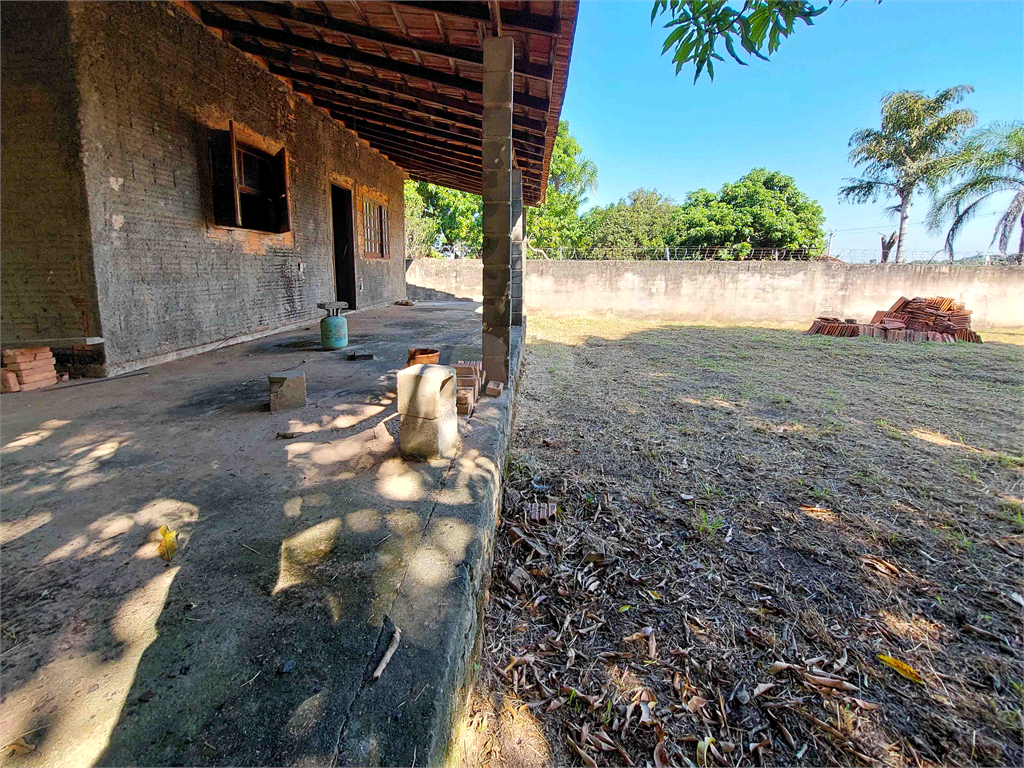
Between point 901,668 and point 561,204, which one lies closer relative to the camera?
point 901,668

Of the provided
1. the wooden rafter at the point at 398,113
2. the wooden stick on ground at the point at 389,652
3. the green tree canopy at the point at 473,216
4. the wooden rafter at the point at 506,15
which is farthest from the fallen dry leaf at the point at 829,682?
the green tree canopy at the point at 473,216

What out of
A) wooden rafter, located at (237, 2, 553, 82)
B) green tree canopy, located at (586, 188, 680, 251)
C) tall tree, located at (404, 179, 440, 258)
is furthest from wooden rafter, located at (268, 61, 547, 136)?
green tree canopy, located at (586, 188, 680, 251)

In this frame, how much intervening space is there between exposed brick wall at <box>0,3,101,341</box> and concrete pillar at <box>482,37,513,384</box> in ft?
10.5

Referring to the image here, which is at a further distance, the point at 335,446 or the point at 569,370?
the point at 569,370

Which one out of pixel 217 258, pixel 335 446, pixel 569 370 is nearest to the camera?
pixel 335 446

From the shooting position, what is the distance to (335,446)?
2.72m

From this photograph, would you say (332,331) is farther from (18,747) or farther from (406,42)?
(18,747)

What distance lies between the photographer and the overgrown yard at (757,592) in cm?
161

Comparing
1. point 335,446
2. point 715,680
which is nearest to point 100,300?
point 335,446

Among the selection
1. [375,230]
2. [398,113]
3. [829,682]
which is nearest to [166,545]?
[829,682]

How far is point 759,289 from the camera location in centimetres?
1313

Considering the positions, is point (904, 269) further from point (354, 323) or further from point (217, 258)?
point (217, 258)

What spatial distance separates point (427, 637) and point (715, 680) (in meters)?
1.16

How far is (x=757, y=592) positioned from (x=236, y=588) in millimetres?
2184
